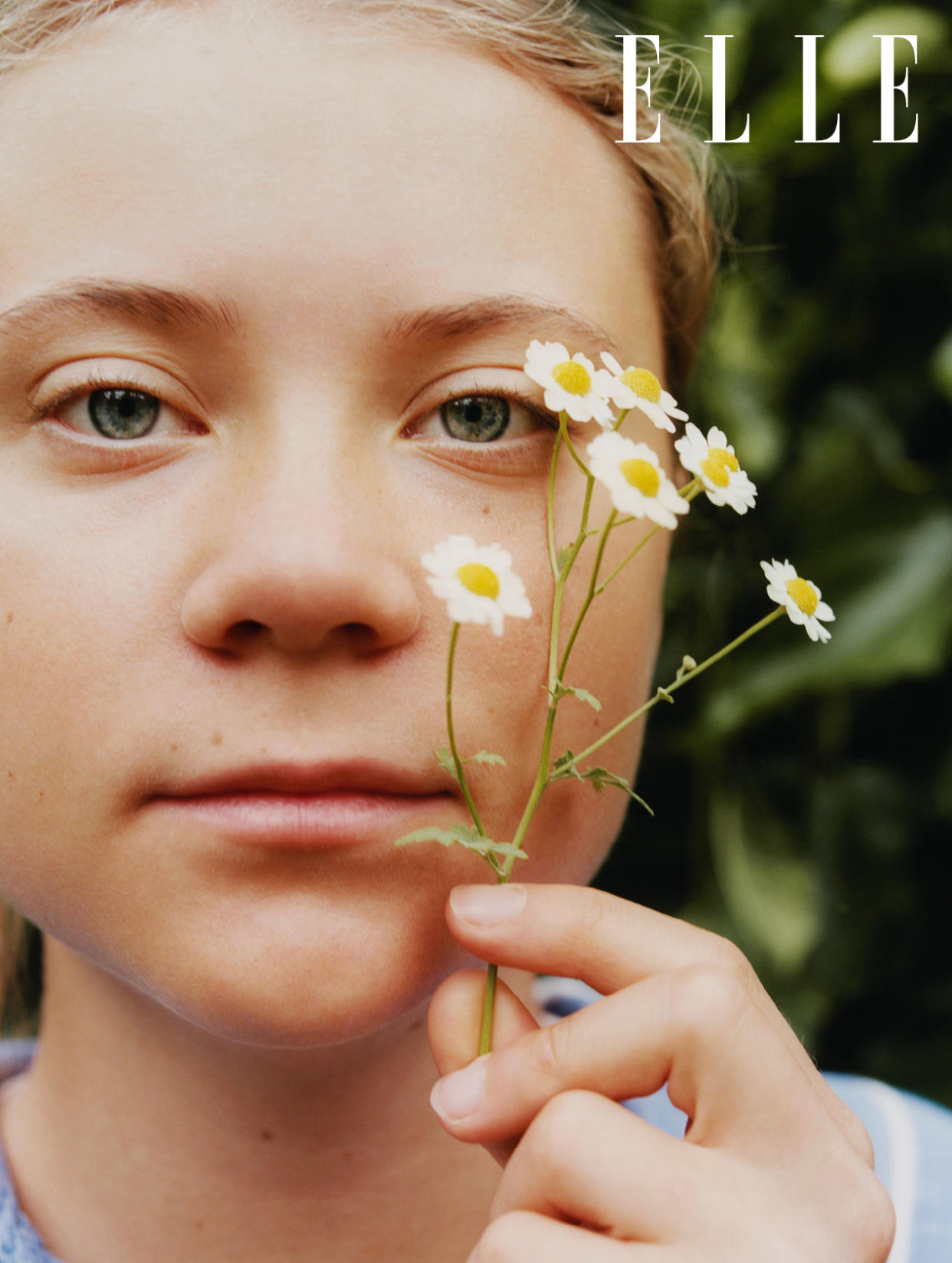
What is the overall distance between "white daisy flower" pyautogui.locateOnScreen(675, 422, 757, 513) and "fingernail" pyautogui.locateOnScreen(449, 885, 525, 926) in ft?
0.93

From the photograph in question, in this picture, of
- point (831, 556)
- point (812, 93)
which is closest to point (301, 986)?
point (831, 556)

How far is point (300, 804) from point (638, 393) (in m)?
0.38

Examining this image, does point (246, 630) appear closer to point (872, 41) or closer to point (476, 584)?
point (476, 584)

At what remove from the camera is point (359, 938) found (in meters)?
0.83

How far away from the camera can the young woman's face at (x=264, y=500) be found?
0.81m

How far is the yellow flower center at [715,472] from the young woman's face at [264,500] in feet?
0.60

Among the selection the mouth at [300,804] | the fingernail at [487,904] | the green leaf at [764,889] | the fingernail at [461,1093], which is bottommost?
the green leaf at [764,889]

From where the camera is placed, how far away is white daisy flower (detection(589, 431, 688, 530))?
70cm

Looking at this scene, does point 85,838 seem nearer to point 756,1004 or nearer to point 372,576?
point 372,576

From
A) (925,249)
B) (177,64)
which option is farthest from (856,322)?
(177,64)

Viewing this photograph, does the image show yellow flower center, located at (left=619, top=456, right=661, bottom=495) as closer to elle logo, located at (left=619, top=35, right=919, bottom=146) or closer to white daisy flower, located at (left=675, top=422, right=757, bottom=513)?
white daisy flower, located at (left=675, top=422, right=757, bottom=513)

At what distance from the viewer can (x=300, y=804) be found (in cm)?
82

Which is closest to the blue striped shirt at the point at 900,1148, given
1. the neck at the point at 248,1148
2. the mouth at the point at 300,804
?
the neck at the point at 248,1148

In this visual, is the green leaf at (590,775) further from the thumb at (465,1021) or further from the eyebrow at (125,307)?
the eyebrow at (125,307)
